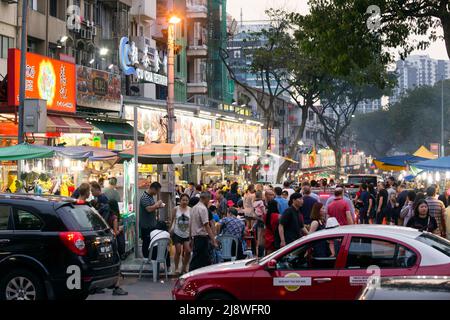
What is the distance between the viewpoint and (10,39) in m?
28.8

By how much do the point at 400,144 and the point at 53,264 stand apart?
A: 93.9 m

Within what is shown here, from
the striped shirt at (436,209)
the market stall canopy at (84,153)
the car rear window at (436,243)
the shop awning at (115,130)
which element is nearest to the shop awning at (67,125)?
the shop awning at (115,130)

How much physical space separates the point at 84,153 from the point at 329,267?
1128 centimetres

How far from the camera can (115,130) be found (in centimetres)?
3197

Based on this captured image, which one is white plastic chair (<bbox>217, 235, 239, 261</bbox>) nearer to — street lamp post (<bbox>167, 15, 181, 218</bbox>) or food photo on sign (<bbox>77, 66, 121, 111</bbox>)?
street lamp post (<bbox>167, 15, 181, 218</bbox>)

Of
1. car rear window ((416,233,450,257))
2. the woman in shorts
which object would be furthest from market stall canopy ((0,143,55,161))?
car rear window ((416,233,450,257))

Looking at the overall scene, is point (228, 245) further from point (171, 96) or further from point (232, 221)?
point (171, 96)

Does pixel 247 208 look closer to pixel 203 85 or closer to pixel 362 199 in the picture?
pixel 362 199

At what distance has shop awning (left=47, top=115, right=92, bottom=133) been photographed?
26.7 m

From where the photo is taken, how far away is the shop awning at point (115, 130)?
31031 mm

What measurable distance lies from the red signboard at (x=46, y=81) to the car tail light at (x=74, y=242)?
578 inches

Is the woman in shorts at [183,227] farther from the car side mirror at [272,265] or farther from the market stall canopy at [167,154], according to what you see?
the car side mirror at [272,265]

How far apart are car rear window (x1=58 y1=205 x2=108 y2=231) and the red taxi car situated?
83.2 inches
